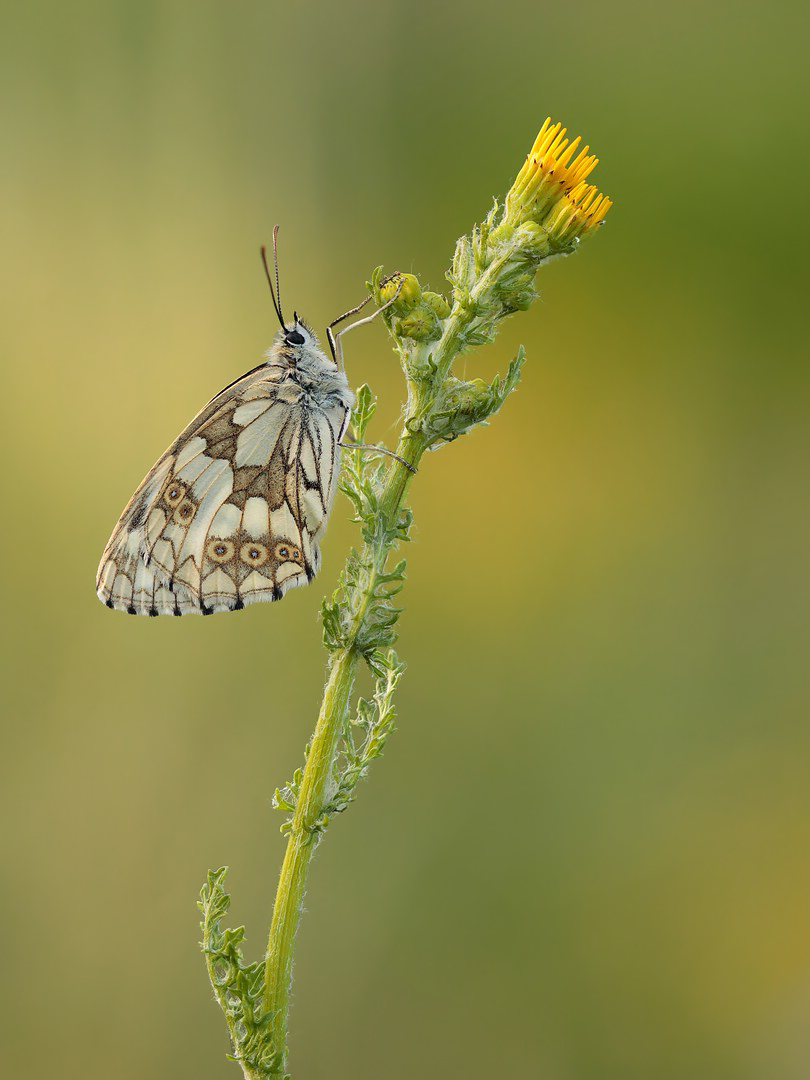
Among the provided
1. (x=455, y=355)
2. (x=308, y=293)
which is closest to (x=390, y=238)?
(x=308, y=293)

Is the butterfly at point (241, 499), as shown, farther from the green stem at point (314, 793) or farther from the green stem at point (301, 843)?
the green stem at point (301, 843)

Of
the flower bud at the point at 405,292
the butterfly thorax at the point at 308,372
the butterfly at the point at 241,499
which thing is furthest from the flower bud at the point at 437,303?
the butterfly thorax at the point at 308,372

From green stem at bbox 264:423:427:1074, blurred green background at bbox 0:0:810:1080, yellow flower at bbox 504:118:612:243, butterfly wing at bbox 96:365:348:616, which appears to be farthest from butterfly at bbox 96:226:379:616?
blurred green background at bbox 0:0:810:1080

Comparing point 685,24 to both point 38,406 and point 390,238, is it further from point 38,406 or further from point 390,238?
point 38,406

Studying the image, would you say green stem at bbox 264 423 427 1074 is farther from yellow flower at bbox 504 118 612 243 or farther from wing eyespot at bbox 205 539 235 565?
wing eyespot at bbox 205 539 235 565

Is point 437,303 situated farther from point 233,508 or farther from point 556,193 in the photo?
point 233,508

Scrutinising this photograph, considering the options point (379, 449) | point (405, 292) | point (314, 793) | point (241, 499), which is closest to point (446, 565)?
point (241, 499)
